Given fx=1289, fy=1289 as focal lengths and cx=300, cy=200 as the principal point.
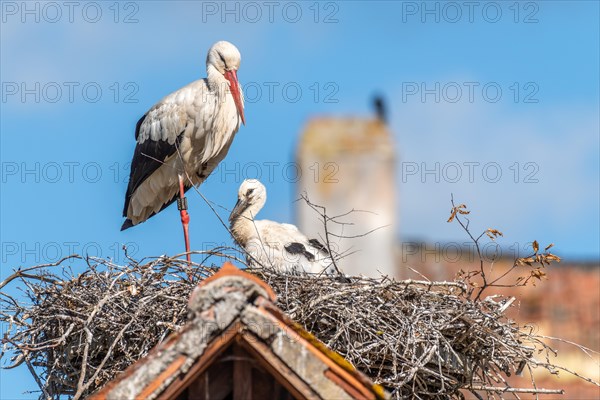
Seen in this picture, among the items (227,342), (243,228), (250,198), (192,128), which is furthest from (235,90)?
(227,342)

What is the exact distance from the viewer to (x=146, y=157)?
32.1ft

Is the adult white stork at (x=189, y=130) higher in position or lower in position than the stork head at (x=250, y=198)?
higher

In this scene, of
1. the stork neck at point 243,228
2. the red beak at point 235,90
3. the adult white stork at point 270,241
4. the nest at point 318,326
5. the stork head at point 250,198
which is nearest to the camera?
the nest at point 318,326

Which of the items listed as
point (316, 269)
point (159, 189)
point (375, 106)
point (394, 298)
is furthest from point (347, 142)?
point (394, 298)

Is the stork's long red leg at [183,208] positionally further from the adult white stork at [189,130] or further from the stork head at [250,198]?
the stork head at [250,198]

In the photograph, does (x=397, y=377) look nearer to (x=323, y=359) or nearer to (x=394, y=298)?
(x=394, y=298)

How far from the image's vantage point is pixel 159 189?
32.9ft

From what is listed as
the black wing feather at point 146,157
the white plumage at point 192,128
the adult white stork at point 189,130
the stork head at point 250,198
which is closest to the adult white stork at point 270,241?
the stork head at point 250,198

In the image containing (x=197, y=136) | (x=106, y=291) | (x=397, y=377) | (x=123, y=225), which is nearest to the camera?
(x=397, y=377)

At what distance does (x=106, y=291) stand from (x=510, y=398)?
4.27 metres

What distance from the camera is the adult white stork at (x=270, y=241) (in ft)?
25.2

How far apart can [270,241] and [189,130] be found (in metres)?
1.86

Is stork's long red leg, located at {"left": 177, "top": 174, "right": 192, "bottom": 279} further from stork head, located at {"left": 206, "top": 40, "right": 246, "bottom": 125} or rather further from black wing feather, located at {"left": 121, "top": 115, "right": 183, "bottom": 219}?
stork head, located at {"left": 206, "top": 40, "right": 246, "bottom": 125}

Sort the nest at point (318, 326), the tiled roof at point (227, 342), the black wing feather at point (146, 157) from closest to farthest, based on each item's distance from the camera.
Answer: the tiled roof at point (227, 342) → the nest at point (318, 326) → the black wing feather at point (146, 157)
